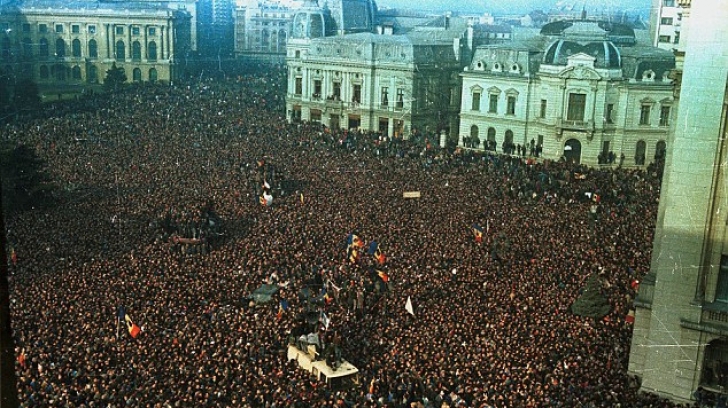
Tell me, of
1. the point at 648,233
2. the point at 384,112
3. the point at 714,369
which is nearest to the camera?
the point at 714,369

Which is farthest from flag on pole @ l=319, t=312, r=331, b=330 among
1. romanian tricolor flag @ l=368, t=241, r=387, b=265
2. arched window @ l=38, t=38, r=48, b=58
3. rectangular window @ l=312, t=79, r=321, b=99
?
arched window @ l=38, t=38, r=48, b=58

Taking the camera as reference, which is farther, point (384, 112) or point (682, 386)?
point (384, 112)

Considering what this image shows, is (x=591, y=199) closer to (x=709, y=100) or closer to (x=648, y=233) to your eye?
(x=648, y=233)

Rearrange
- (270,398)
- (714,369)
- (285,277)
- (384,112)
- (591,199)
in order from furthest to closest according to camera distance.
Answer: (384,112) → (591,199) → (285,277) → (714,369) → (270,398)

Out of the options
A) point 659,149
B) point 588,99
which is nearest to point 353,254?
point 588,99

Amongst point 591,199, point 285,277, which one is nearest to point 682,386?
point 285,277

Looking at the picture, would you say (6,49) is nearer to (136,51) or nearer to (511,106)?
(136,51)

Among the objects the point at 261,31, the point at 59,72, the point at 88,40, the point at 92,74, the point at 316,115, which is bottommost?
the point at 316,115
